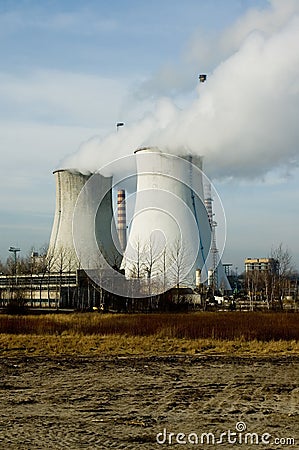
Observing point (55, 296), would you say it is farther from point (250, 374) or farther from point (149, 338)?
point (250, 374)

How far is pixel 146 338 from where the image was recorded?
1013 centimetres

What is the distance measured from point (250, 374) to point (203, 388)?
109cm

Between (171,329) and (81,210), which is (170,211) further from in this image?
(171,329)

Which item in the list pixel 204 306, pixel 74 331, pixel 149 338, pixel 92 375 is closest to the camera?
pixel 92 375

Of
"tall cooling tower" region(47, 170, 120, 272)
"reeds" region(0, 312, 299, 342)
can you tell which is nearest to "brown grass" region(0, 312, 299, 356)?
"reeds" region(0, 312, 299, 342)

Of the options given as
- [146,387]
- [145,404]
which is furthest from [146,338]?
[145,404]

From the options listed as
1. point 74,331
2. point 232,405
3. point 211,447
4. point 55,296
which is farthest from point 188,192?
point 211,447

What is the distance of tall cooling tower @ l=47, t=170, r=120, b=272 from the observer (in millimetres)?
19109

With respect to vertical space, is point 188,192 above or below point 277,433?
above

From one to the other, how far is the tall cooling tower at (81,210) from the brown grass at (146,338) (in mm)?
6655

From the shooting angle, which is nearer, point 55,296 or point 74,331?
point 74,331

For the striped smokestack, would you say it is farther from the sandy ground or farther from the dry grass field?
the sandy ground

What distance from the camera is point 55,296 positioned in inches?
927

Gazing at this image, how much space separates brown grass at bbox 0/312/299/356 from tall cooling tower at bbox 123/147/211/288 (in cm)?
505
